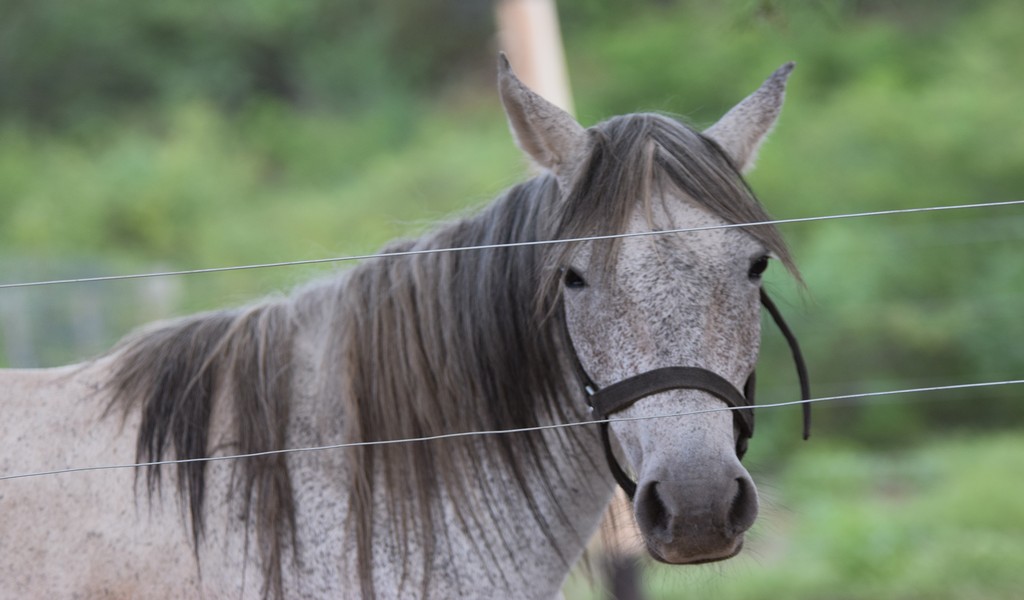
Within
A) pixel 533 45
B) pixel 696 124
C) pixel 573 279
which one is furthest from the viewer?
pixel 533 45

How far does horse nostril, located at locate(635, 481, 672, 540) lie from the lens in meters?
1.84

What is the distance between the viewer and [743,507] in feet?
6.05

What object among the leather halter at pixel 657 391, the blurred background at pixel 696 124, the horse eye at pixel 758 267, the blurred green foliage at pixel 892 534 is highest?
the horse eye at pixel 758 267

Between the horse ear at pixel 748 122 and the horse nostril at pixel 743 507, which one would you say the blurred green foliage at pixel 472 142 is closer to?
the horse ear at pixel 748 122

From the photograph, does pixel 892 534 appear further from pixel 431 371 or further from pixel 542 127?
pixel 542 127

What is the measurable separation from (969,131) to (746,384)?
41.9ft

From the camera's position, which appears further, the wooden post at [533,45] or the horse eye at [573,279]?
the wooden post at [533,45]

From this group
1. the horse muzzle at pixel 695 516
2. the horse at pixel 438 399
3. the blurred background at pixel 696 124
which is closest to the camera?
the horse muzzle at pixel 695 516

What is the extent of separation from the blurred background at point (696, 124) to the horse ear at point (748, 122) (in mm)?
253

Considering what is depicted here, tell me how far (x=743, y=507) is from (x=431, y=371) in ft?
2.41

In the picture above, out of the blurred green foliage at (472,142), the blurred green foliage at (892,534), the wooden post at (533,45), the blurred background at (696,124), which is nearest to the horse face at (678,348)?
the blurred background at (696,124)

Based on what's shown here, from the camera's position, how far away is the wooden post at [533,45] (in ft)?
22.6

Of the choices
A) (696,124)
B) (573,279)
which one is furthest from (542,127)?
(696,124)

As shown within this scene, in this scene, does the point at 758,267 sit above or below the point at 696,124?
below
